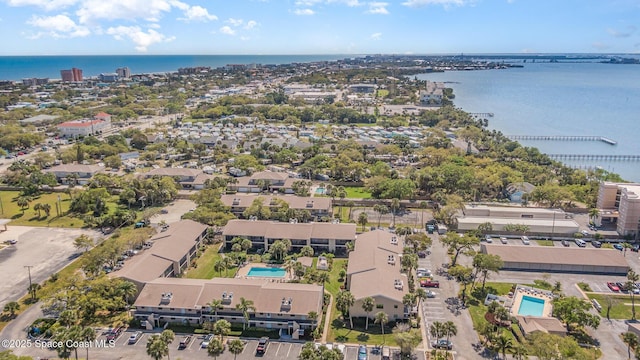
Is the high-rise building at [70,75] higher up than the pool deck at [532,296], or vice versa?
the high-rise building at [70,75]

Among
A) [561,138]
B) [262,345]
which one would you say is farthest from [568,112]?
[262,345]

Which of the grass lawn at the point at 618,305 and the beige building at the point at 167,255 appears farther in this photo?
the beige building at the point at 167,255

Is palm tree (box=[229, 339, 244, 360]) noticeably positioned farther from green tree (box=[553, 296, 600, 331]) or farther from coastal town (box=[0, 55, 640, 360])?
green tree (box=[553, 296, 600, 331])

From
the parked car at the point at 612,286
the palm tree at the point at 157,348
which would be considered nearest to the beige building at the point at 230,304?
the palm tree at the point at 157,348

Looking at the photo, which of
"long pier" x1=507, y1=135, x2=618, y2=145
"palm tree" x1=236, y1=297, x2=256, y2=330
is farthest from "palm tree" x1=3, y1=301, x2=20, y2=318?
"long pier" x1=507, y1=135, x2=618, y2=145

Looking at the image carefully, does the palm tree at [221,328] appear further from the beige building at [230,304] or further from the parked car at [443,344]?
the parked car at [443,344]

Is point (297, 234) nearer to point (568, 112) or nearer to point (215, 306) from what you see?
point (215, 306)
